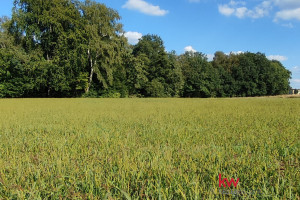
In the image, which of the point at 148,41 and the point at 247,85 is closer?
the point at 148,41

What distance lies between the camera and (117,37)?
39.2 m

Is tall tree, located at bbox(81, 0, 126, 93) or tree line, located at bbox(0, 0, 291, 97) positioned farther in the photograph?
tall tree, located at bbox(81, 0, 126, 93)

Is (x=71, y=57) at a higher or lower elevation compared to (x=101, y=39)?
lower

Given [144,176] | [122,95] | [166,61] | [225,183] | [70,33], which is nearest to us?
[225,183]

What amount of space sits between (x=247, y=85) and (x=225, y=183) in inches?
2750

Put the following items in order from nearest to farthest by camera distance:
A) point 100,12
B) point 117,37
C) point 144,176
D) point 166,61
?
point 144,176 < point 100,12 < point 117,37 < point 166,61

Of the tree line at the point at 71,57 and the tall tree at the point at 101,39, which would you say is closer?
the tree line at the point at 71,57

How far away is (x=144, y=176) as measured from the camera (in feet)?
8.50

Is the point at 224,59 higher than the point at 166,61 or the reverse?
higher

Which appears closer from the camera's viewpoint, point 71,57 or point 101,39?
point 71,57

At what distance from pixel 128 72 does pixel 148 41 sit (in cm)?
1653

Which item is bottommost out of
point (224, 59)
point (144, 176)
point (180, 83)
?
point (144, 176)

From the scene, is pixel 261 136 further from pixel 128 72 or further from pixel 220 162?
pixel 128 72

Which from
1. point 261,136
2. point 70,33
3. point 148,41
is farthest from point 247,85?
point 261,136
